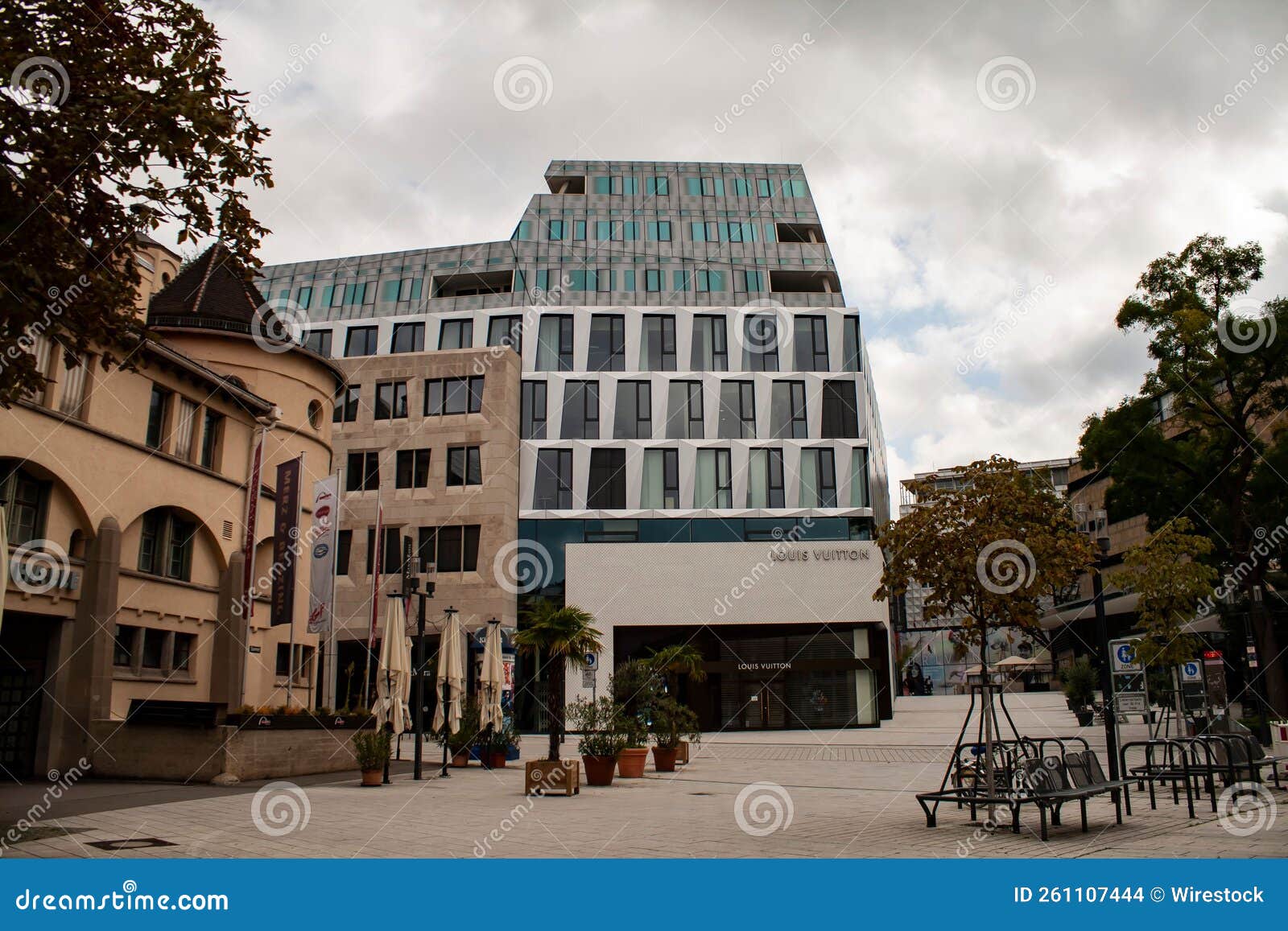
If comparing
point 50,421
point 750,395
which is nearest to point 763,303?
point 750,395

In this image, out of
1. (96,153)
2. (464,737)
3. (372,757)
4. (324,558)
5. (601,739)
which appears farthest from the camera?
(324,558)

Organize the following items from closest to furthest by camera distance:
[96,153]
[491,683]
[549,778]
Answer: [96,153], [549,778], [491,683]

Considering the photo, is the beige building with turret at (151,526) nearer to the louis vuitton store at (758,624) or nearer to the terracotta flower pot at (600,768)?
the terracotta flower pot at (600,768)

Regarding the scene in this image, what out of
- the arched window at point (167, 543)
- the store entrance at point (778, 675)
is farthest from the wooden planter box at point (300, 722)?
the store entrance at point (778, 675)

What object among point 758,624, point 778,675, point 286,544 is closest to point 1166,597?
point 286,544

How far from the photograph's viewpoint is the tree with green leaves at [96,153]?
922 centimetres

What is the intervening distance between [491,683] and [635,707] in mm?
4118

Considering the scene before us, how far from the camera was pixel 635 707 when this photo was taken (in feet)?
75.1

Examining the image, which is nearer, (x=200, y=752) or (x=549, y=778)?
(x=549, y=778)

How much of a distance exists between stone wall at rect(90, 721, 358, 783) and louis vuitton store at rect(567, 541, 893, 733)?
952 inches

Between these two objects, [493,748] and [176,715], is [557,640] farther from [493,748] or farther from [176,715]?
[176,715]

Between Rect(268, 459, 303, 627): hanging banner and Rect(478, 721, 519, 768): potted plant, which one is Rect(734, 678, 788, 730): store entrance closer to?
Rect(478, 721, 519, 768): potted plant

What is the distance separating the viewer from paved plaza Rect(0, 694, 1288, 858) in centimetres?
990

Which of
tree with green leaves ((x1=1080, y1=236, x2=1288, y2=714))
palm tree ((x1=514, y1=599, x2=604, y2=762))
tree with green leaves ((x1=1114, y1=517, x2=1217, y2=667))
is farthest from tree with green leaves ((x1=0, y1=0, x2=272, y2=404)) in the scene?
tree with green leaves ((x1=1080, y1=236, x2=1288, y2=714))
